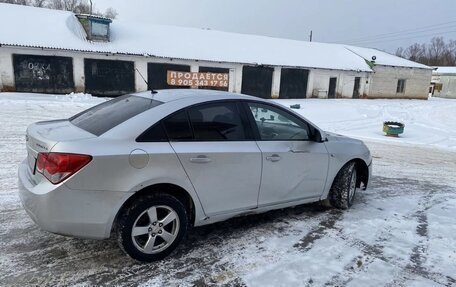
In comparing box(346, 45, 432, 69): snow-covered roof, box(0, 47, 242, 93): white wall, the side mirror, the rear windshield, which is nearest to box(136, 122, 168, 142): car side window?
the rear windshield

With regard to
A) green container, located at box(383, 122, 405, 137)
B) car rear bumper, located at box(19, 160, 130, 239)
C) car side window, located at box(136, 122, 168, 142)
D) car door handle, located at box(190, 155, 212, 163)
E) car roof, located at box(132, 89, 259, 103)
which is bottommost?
green container, located at box(383, 122, 405, 137)

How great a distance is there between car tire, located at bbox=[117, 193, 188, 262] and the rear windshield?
31.2 inches

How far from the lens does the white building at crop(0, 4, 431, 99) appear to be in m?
20.9

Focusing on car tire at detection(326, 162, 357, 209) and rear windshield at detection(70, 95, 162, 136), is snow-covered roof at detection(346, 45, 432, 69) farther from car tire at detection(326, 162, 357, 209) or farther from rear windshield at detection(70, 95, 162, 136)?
rear windshield at detection(70, 95, 162, 136)

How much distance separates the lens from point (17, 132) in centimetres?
947

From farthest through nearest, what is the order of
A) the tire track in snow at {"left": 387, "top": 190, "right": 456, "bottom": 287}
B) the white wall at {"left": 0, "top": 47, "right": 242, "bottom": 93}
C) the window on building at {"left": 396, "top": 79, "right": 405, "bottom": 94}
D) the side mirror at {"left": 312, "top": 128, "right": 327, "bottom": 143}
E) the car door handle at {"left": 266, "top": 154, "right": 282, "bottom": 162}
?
the window on building at {"left": 396, "top": 79, "right": 405, "bottom": 94} → the white wall at {"left": 0, "top": 47, "right": 242, "bottom": 93} → the side mirror at {"left": 312, "top": 128, "right": 327, "bottom": 143} → the car door handle at {"left": 266, "top": 154, "right": 282, "bottom": 162} → the tire track in snow at {"left": 387, "top": 190, "right": 456, "bottom": 287}

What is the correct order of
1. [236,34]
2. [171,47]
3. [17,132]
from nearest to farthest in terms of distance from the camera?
[17,132] → [171,47] → [236,34]

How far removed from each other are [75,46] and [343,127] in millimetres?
15765

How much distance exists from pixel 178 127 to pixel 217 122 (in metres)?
0.48

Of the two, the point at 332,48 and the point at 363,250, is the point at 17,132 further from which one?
the point at 332,48

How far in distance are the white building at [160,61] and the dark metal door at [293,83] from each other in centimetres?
8

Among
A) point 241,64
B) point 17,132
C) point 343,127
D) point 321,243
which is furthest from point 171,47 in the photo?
point 321,243

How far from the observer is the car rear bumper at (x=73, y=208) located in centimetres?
308

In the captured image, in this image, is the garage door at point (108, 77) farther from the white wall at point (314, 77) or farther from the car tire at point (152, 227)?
the car tire at point (152, 227)
